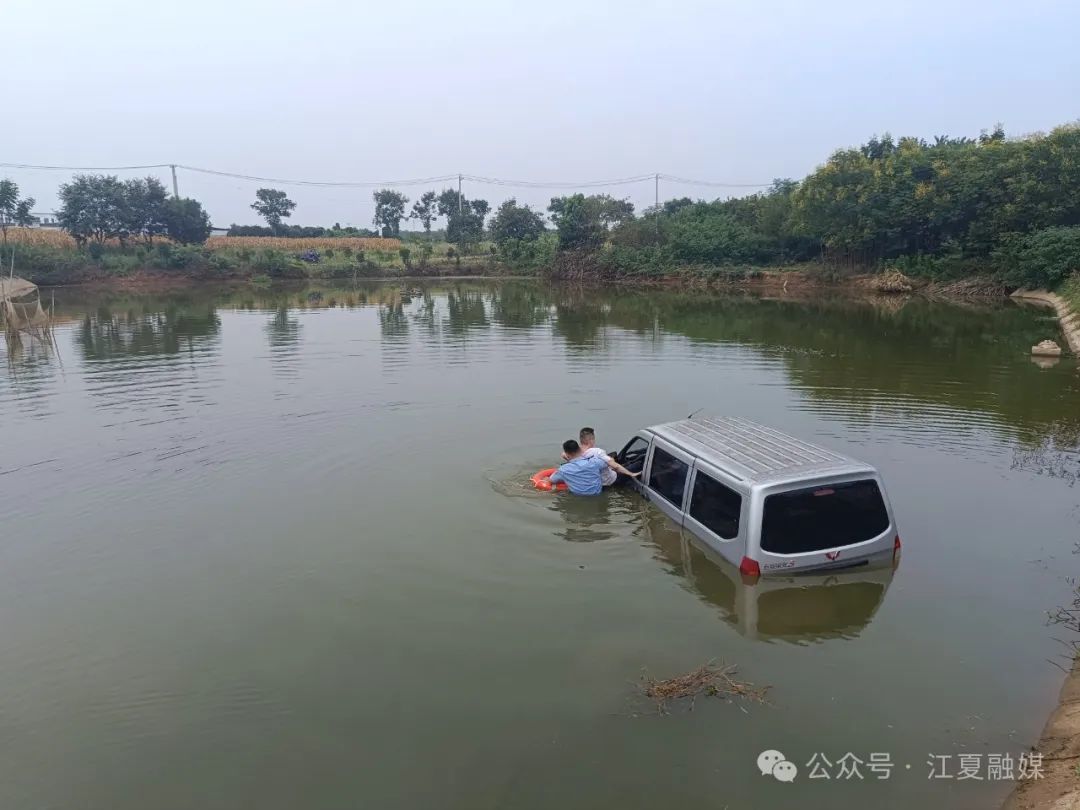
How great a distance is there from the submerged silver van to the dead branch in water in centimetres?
150

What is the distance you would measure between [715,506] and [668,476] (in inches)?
52.8

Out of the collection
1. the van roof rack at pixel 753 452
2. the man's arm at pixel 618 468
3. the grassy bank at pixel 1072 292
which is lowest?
the man's arm at pixel 618 468

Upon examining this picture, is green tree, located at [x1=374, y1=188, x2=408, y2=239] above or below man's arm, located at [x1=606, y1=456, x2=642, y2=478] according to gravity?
above

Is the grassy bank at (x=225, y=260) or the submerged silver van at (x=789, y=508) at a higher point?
the grassy bank at (x=225, y=260)

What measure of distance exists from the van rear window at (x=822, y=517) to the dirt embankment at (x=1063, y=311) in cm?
2016

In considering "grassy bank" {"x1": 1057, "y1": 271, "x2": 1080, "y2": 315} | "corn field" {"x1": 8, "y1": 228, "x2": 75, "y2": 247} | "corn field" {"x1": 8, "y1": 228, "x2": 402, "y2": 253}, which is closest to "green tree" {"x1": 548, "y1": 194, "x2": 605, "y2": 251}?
"corn field" {"x1": 8, "y1": 228, "x2": 402, "y2": 253}

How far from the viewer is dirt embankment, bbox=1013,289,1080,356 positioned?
81.5 ft

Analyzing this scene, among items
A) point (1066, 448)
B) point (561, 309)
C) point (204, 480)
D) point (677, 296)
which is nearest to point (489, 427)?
point (204, 480)

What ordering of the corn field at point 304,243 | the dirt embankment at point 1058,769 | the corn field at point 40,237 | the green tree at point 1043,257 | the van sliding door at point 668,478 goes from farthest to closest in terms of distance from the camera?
the corn field at point 304,243 < the corn field at point 40,237 < the green tree at point 1043,257 < the van sliding door at point 668,478 < the dirt embankment at point 1058,769

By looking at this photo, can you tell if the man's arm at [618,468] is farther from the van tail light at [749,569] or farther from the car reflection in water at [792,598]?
the van tail light at [749,569]

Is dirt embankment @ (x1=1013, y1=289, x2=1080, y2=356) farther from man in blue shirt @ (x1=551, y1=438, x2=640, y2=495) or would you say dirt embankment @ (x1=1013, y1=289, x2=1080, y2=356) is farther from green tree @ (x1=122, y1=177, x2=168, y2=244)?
green tree @ (x1=122, y1=177, x2=168, y2=244)

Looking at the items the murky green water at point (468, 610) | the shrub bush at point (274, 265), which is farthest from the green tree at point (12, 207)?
the murky green water at point (468, 610)

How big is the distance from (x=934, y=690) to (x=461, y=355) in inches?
763

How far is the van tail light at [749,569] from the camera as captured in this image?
746 centimetres
